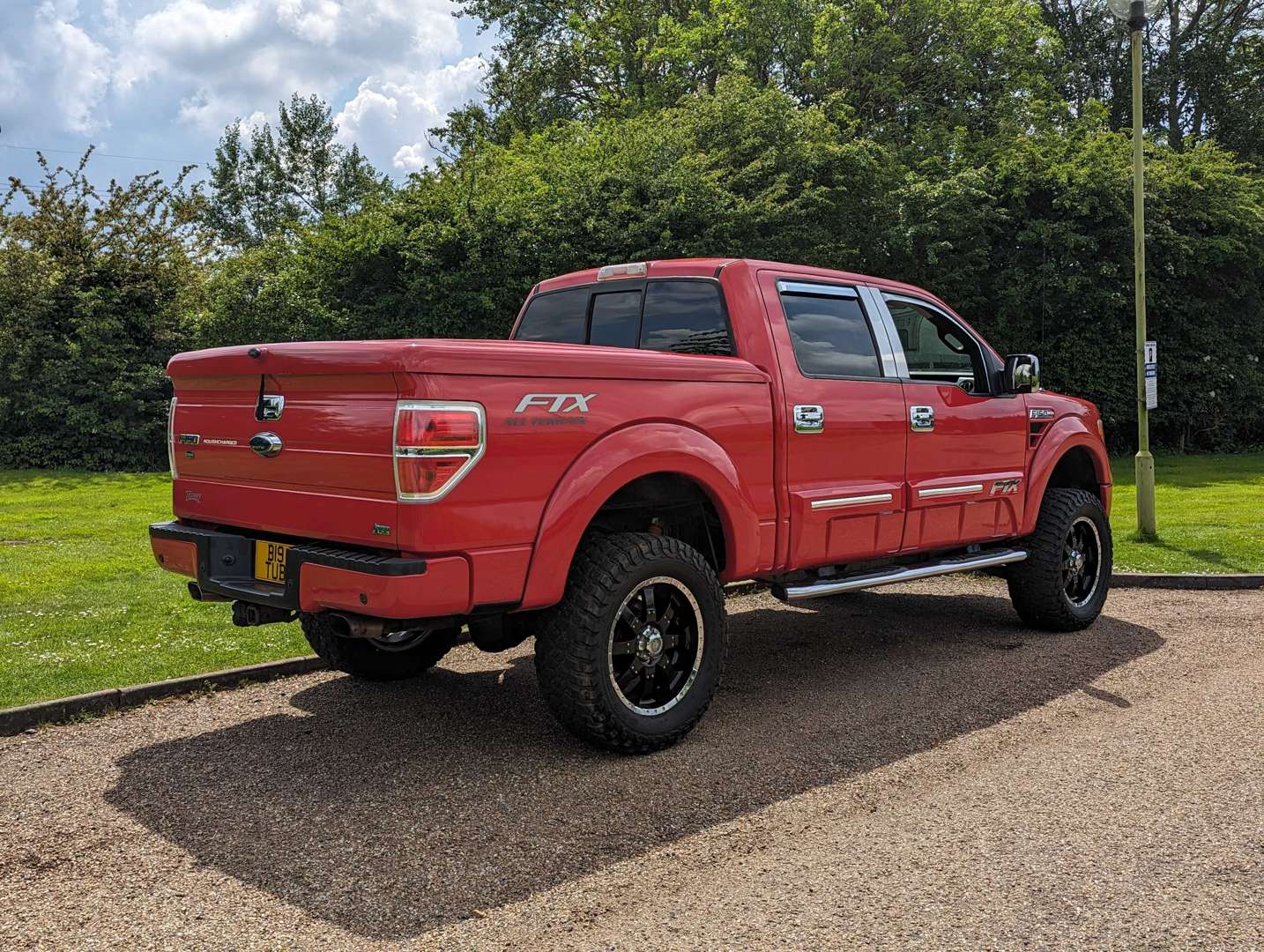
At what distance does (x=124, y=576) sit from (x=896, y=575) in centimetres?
605

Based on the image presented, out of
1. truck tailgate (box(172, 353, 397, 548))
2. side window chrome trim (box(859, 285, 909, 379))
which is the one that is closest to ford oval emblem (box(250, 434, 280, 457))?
truck tailgate (box(172, 353, 397, 548))

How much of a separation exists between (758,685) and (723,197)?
44.4ft

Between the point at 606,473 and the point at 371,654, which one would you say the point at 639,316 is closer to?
the point at 606,473

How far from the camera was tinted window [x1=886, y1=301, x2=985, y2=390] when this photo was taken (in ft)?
20.2

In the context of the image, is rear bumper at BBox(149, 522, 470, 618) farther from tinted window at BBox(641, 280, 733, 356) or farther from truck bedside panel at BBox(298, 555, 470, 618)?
tinted window at BBox(641, 280, 733, 356)

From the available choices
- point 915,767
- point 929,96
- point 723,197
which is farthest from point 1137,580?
point 929,96

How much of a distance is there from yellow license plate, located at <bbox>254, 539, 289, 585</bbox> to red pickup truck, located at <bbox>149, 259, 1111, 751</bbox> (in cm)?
1

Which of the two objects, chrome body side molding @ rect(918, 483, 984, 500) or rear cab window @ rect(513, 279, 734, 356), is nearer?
rear cab window @ rect(513, 279, 734, 356)

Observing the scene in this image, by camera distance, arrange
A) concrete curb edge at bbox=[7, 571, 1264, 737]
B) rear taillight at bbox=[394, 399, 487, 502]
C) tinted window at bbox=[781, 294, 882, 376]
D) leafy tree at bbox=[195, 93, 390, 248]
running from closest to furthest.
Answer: rear taillight at bbox=[394, 399, 487, 502] < concrete curb edge at bbox=[7, 571, 1264, 737] < tinted window at bbox=[781, 294, 882, 376] < leafy tree at bbox=[195, 93, 390, 248]

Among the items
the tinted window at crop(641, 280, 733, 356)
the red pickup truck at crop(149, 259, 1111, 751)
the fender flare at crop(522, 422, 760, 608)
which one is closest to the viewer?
the red pickup truck at crop(149, 259, 1111, 751)

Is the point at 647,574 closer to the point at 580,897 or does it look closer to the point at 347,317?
the point at 580,897

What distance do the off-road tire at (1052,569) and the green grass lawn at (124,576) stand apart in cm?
235

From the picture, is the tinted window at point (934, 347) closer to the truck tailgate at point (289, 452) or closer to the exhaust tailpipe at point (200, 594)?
the truck tailgate at point (289, 452)

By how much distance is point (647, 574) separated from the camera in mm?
4492
